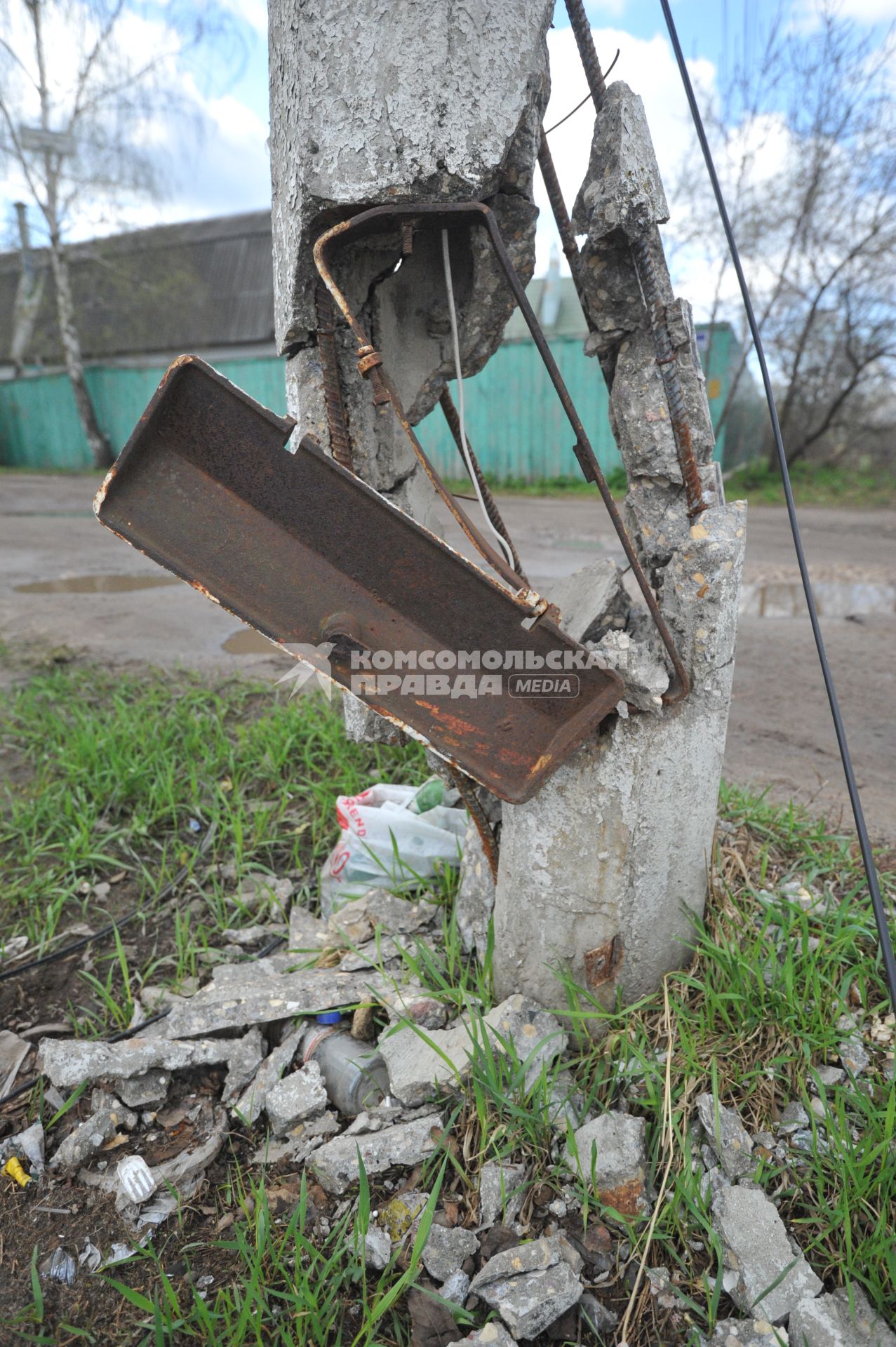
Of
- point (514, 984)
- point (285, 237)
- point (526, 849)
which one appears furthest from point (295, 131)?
point (514, 984)

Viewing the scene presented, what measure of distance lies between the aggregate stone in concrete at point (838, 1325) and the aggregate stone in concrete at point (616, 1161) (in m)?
0.28

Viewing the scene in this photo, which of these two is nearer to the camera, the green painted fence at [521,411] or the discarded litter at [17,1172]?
→ the discarded litter at [17,1172]

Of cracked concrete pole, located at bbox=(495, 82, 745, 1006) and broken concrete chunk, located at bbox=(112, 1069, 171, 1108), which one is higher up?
cracked concrete pole, located at bbox=(495, 82, 745, 1006)

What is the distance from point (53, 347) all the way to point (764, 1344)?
2012 cm

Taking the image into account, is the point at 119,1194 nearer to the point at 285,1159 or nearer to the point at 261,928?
the point at 285,1159

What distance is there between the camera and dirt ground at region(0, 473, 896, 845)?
10.3 feet

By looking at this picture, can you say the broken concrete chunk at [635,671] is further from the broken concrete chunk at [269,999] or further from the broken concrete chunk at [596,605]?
the broken concrete chunk at [269,999]

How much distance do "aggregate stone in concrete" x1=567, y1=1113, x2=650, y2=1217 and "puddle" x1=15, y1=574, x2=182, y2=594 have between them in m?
5.02

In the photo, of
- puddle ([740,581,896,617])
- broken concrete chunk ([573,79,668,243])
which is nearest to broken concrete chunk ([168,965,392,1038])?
broken concrete chunk ([573,79,668,243])

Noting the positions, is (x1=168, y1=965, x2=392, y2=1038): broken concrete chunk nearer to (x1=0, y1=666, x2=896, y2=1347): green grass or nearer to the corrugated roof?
(x1=0, y1=666, x2=896, y2=1347): green grass

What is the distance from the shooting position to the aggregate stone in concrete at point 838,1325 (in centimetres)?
123

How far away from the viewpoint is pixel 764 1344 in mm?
1250

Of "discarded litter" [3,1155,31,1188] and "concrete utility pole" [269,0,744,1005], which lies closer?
"concrete utility pole" [269,0,744,1005]

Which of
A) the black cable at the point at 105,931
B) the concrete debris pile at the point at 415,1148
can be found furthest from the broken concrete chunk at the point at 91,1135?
the black cable at the point at 105,931
